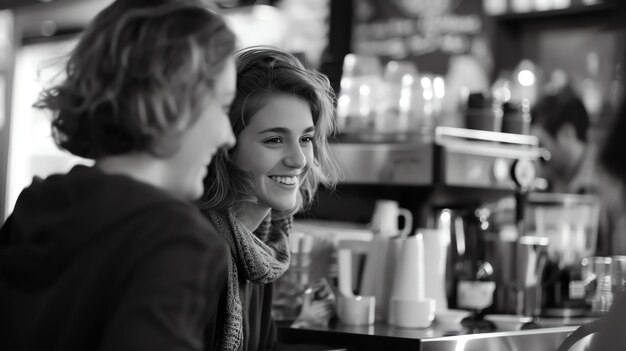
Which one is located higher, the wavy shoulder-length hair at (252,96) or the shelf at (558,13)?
the shelf at (558,13)

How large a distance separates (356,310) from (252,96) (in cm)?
52

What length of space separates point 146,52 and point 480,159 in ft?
4.94

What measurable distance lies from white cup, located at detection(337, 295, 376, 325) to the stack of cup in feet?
0.15

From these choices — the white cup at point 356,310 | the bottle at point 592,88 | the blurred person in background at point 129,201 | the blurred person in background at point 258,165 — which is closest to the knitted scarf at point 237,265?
the blurred person in background at point 258,165

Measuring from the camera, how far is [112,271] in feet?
3.06

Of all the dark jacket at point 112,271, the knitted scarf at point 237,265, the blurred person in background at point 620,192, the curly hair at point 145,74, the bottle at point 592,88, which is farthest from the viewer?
the bottle at point 592,88

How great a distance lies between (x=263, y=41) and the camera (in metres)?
3.90

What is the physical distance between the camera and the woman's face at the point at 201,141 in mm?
1050

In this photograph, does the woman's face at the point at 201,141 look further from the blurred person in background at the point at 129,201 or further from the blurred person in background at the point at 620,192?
the blurred person in background at the point at 620,192

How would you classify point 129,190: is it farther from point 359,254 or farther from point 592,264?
point 592,264

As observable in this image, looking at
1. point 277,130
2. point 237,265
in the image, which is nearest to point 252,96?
point 277,130

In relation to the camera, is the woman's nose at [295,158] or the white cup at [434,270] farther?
the white cup at [434,270]

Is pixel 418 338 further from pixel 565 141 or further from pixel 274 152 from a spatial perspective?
pixel 565 141

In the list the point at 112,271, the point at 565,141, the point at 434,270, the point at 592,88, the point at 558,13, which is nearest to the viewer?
the point at 112,271
